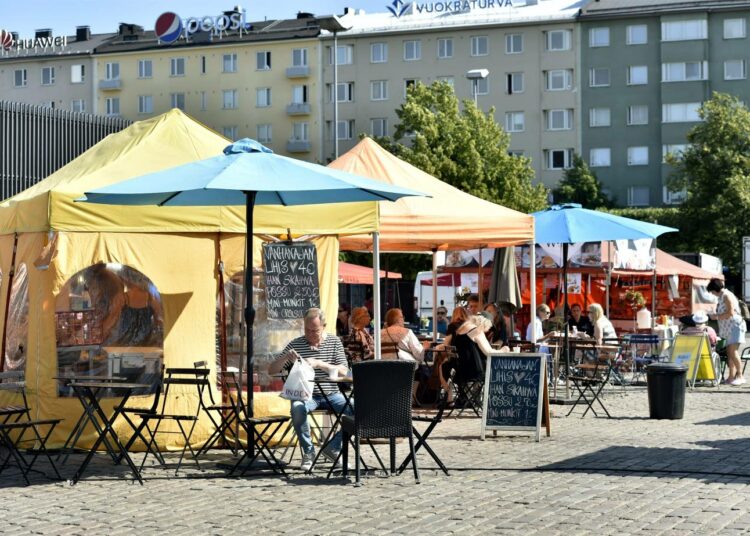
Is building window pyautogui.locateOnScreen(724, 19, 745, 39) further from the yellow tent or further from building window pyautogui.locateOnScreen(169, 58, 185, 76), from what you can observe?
the yellow tent

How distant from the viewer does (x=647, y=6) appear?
82000mm

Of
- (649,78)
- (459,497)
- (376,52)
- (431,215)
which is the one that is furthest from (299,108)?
(459,497)

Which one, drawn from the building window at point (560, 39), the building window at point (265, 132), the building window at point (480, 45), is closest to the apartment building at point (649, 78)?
the building window at point (560, 39)

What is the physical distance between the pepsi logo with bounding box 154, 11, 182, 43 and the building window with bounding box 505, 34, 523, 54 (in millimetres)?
23907

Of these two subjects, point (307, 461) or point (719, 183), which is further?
point (719, 183)

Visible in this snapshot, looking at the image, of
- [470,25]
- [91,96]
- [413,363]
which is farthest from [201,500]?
[91,96]

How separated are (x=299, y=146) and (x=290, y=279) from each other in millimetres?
75449

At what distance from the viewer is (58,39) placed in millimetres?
100000

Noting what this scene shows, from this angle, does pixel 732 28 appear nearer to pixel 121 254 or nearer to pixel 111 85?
pixel 111 85

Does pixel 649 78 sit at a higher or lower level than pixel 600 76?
lower

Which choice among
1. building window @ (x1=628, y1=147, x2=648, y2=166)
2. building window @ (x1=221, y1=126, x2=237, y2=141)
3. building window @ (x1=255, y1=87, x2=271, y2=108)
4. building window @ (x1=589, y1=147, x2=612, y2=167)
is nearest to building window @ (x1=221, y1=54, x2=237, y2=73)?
building window @ (x1=255, y1=87, x2=271, y2=108)

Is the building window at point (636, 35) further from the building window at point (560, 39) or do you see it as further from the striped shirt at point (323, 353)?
the striped shirt at point (323, 353)

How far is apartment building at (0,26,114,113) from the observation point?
96625 mm

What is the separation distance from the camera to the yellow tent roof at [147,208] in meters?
13.2
